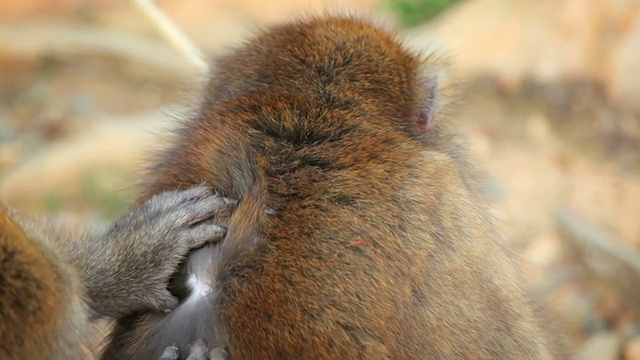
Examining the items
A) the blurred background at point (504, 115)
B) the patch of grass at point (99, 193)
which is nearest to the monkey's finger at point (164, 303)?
the blurred background at point (504, 115)

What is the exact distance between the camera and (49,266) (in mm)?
1594

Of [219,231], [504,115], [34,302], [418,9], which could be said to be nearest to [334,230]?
[219,231]

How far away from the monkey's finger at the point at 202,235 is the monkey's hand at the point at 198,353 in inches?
9.4

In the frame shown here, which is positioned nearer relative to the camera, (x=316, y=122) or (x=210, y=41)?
(x=316, y=122)

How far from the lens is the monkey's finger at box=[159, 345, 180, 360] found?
1613 millimetres

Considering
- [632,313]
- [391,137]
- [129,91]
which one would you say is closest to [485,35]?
[632,313]

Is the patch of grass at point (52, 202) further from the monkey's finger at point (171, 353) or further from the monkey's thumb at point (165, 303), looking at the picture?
the monkey's finger at point (171, 353)

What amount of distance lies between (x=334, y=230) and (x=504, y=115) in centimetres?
421

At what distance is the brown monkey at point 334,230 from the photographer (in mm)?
1546

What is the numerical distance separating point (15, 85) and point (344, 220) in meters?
6.40

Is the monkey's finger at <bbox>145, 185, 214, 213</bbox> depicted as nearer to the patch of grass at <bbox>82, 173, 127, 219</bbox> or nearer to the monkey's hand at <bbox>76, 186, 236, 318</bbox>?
the monkey's hand at <bbox>76, 186, 236, 318</bbox>

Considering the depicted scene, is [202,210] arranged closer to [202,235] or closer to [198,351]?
[202,235]

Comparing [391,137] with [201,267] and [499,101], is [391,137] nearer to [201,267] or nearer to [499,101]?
[201,267]

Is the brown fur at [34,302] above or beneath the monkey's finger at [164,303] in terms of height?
above
